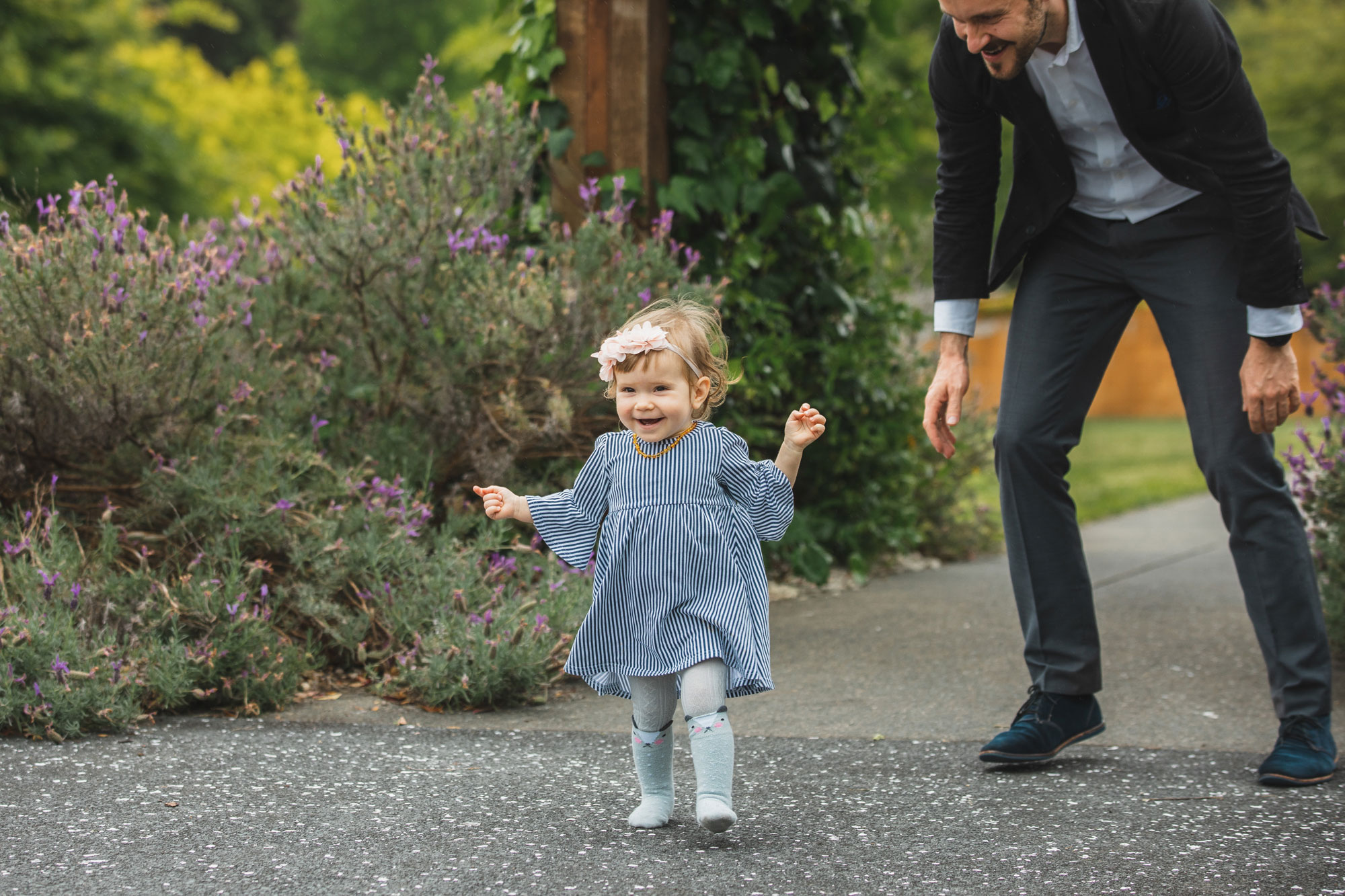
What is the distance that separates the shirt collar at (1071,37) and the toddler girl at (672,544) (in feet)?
3.16

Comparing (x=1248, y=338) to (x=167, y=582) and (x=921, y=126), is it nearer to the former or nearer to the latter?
(x=167, y=582)

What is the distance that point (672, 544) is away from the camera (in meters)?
2.43

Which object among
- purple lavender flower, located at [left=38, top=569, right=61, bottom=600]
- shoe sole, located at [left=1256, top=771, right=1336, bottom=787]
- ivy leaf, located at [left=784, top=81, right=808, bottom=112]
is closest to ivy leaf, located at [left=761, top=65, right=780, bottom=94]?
ivy leaf, located at [left=784, top=81, right=808, bottom=112]

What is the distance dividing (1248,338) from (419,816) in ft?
6.37

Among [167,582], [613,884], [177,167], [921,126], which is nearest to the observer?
[613,884]

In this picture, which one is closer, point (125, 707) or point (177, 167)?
point (125, 707)

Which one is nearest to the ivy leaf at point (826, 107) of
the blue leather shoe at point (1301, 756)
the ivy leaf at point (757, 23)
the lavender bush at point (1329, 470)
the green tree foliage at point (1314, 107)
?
the ivy leaf at point (757, 23)

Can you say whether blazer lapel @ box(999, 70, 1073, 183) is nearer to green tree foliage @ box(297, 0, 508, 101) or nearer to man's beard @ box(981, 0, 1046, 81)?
man's beard @ box(981, 0, 1046, 81)

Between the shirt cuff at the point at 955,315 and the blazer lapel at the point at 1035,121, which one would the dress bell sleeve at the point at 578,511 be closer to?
the shirt cuff at the point at 955,315

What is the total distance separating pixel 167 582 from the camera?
3551 millimetres

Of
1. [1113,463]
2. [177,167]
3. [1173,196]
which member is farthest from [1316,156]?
[1173,196]

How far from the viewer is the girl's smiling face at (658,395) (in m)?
2.43

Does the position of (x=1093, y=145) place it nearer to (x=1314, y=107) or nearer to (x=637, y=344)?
(x=637, y=344)

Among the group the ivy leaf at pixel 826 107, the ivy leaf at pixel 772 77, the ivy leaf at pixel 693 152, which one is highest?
the ivy leaf at pixel 772 77
